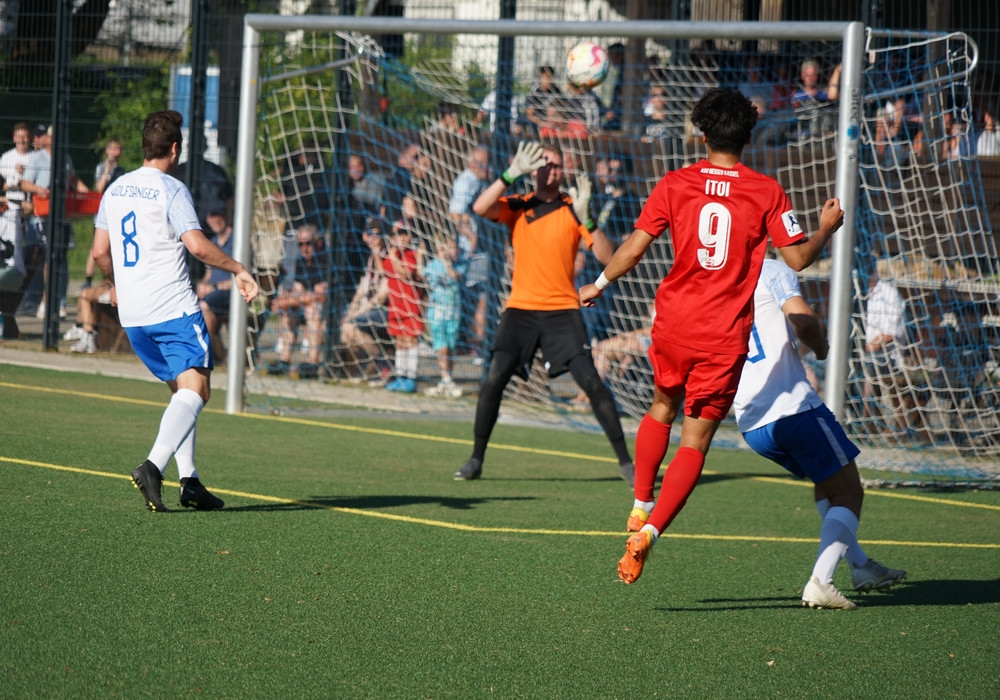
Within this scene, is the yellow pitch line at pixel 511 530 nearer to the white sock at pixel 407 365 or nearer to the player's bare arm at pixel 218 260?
the player's bare arm at pixel 218 260

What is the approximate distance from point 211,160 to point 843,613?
33.6ft

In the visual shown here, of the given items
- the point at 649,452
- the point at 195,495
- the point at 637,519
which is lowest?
the point at 195,495

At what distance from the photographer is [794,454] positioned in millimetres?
→ 5008

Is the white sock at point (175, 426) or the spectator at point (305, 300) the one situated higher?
the spectator at point (305, 300)

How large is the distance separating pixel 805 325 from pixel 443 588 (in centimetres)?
189

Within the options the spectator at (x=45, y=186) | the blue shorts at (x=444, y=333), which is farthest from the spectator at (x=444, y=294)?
the spectator at (x=45, y=186)

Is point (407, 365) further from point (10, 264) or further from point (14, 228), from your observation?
point (14, 228)

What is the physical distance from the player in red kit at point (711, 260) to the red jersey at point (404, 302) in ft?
23.6

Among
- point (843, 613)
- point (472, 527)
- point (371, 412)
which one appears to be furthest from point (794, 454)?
point (371, 412)

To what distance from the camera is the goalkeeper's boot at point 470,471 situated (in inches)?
313

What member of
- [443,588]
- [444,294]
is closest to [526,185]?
[444,294]

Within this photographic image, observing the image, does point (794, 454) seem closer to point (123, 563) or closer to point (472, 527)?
point (472, 527)

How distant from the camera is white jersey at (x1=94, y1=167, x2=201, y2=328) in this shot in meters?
6.05

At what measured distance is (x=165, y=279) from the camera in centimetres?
608
